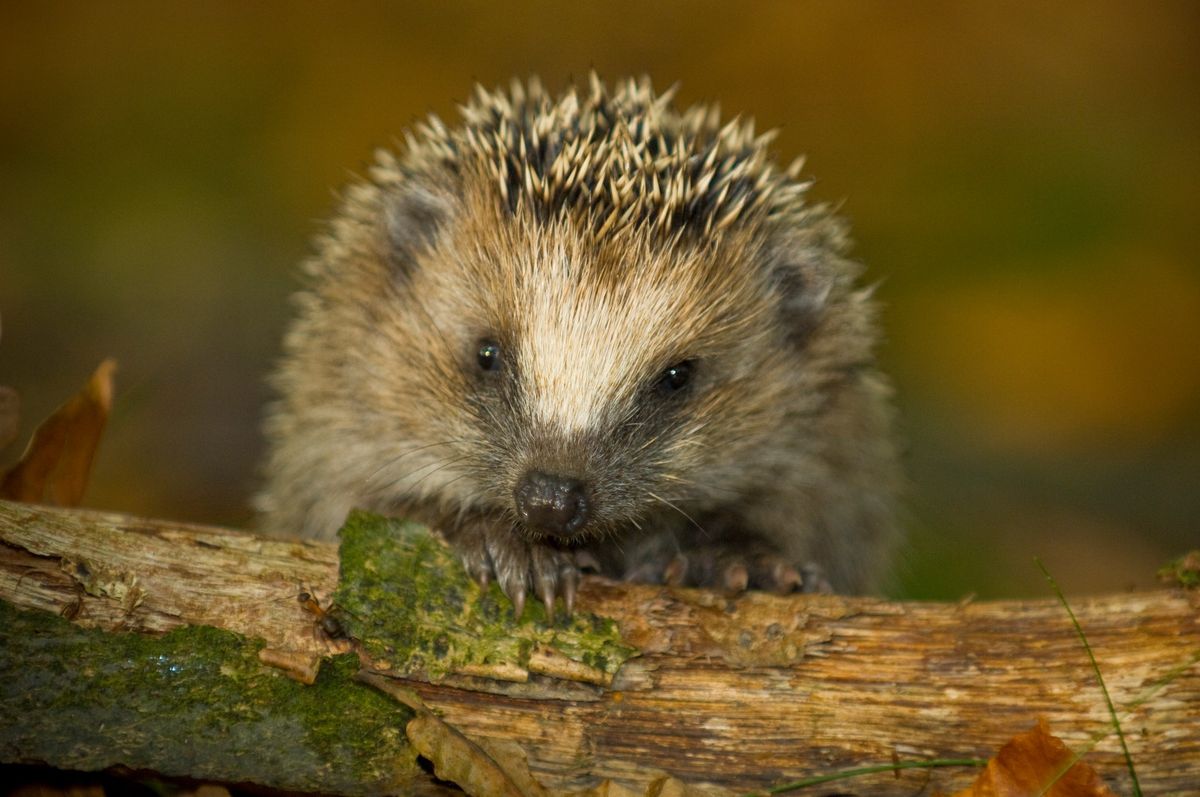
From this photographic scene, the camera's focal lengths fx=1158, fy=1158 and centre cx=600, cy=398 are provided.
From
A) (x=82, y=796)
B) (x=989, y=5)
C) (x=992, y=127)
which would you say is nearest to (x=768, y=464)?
(x=82, y=796)

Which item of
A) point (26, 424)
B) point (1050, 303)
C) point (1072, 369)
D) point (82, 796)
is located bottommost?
point (82, 796)

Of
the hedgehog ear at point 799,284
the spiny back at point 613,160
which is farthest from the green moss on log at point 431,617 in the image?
the hedgehog ear at point 799,284

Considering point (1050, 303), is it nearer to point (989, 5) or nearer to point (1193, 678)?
point (989, 5)

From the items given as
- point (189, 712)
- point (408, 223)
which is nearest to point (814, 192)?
point (408, 223)

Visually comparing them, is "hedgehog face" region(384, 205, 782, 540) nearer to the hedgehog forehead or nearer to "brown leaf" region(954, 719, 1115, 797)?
the hedgehog forehead

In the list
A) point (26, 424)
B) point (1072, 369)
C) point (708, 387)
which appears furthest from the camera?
point (1072, 369)

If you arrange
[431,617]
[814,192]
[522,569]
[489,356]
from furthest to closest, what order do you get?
[814,192]
[489,356]
[522,569]
[431,617]

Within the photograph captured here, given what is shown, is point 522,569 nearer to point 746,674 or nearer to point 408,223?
point 746,674
